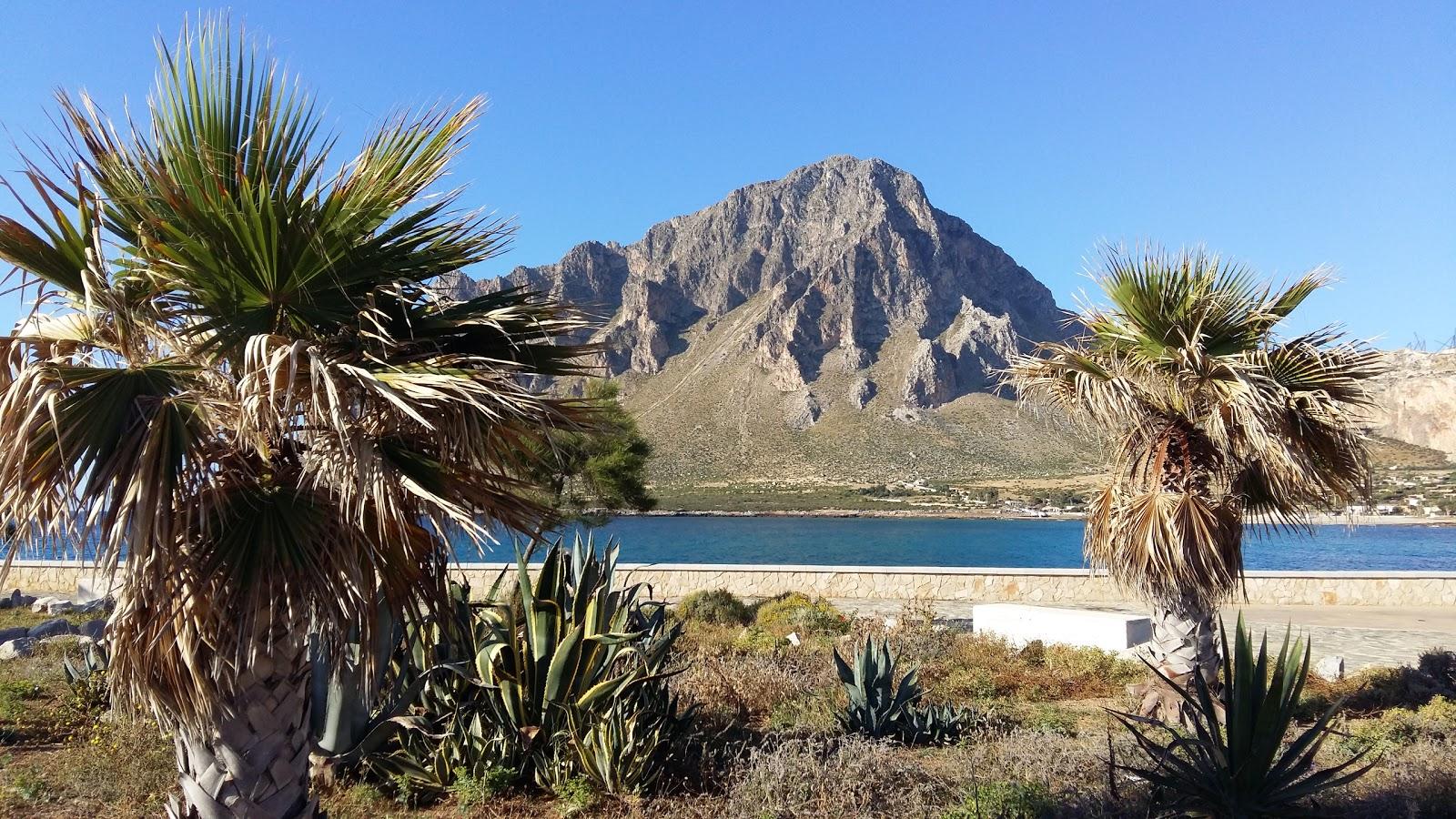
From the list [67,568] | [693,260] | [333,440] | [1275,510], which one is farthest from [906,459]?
[693,260]

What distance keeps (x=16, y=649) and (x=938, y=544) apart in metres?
37.7

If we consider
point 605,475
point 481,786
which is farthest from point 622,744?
point 605,475

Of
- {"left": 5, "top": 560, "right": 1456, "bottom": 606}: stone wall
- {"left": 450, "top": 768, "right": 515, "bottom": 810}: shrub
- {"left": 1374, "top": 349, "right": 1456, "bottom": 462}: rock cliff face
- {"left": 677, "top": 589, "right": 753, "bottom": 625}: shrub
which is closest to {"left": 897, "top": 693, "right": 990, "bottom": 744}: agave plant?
{"left": 450, "top": 768, "right": 515, "bottom": 810}: shrub

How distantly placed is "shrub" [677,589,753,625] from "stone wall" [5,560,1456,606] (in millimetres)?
1017

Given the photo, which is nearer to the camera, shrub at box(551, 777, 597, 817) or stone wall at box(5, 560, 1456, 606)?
shrub at box(551, 777, 597, 817)

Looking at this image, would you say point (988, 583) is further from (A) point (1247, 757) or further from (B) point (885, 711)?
(A) point (1247, 757)

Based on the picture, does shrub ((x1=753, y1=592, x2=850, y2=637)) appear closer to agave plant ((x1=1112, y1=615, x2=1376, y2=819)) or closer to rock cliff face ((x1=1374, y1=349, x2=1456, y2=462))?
agave plant ((x1=1112, y1=615, x2=1376, y2=819))

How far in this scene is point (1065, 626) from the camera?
1197 centimetres

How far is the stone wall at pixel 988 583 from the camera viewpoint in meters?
16.6

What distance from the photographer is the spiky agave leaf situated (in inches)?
110

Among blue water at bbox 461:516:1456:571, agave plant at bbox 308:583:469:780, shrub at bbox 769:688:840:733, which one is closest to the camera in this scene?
agave plant at bbox 308:583:469:780

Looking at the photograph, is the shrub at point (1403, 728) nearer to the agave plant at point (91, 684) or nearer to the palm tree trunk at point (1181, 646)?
the palm tree trunk at point (1181, 646)

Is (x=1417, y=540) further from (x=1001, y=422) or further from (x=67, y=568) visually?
(x=67, y=568)

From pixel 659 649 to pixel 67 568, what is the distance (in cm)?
2211
